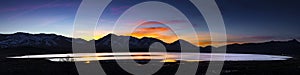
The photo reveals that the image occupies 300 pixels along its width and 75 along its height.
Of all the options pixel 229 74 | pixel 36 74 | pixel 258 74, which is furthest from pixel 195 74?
pixel 36 74

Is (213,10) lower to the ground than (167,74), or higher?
higher

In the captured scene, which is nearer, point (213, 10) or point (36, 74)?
point (213, 10)

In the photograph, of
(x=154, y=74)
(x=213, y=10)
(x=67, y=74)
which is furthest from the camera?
(x=154, y=74)

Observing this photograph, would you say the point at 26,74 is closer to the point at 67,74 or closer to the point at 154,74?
the point at 67,74

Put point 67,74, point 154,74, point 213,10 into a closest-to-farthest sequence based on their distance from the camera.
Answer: point 213,10, point 67,74, point 154,74

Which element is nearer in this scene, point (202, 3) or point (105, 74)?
point (202, 3)

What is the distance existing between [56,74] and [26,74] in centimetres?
366

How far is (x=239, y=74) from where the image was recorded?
43.0 metres

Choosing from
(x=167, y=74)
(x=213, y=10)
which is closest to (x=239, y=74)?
(x=167, y=74)

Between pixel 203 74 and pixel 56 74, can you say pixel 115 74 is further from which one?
pixel 203 74

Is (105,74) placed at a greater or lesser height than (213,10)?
lesser

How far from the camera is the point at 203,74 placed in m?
42.7

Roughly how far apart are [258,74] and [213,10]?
17.0 metres

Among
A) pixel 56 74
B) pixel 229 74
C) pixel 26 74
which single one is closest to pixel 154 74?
pixel 229 74
